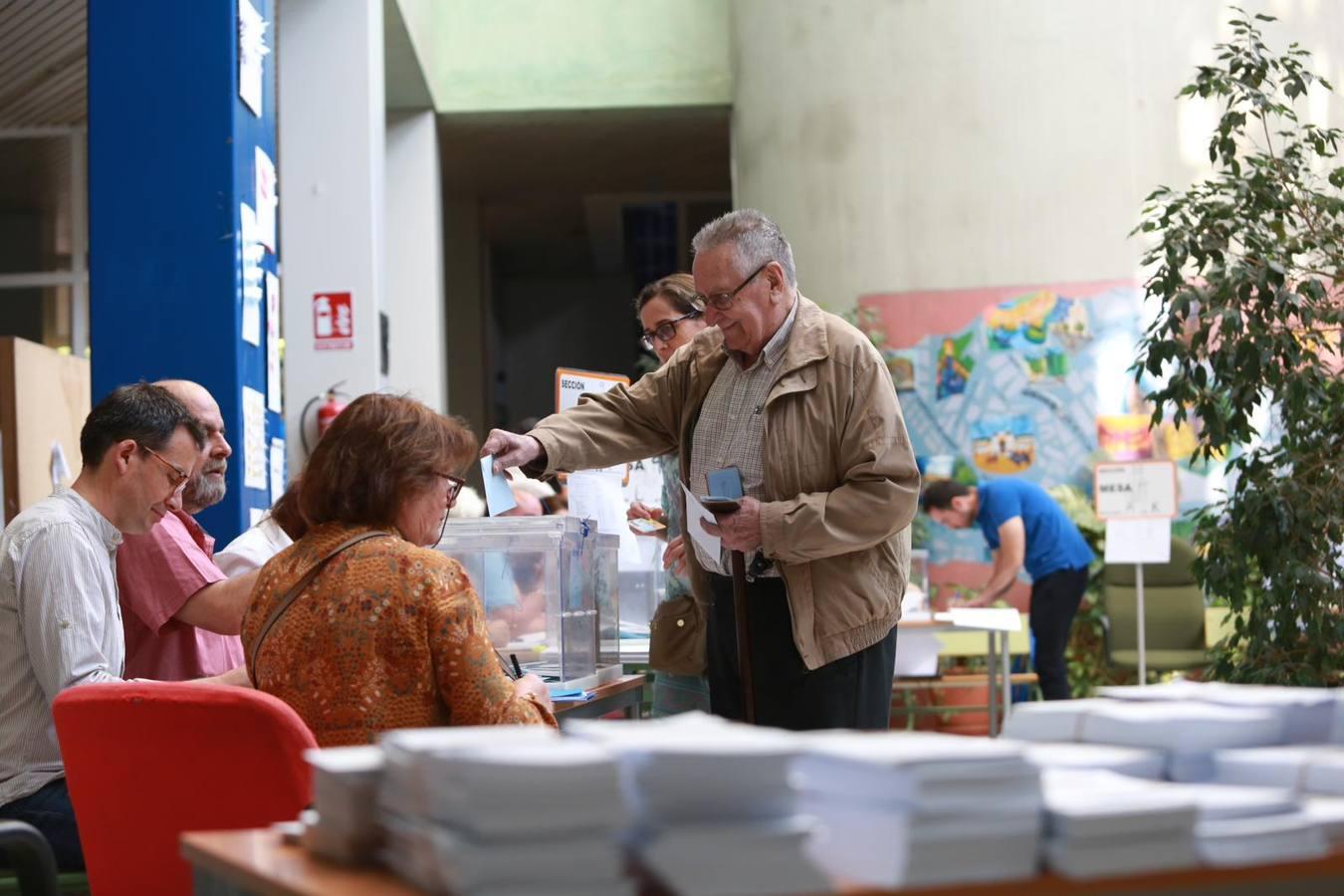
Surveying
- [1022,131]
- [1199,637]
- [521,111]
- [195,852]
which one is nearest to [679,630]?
[195,852]

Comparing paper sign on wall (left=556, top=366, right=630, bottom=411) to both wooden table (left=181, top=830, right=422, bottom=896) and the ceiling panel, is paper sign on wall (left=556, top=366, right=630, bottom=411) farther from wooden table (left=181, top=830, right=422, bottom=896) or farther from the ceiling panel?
the ceiling panel

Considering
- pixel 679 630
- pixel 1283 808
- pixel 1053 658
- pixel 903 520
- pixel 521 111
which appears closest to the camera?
pixel 1283 808

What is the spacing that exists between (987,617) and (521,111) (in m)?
5.76

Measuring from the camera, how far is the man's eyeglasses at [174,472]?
317 cm

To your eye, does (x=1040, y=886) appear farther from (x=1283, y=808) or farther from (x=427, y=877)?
(x=427, y=877)

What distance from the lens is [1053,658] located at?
8242 mm

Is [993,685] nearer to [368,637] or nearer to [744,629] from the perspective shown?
[744,629]

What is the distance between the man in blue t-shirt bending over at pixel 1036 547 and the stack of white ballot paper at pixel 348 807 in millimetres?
6962

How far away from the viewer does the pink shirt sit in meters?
3.35

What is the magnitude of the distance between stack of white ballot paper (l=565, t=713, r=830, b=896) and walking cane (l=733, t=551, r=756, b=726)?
6.54 feet

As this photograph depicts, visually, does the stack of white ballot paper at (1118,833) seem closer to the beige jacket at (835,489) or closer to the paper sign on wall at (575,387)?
the beige jacket at (835,489)

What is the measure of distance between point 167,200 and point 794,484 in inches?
100

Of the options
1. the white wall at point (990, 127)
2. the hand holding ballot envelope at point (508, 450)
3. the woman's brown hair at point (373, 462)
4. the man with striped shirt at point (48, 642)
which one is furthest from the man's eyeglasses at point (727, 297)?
the white wall at point (990, 127)

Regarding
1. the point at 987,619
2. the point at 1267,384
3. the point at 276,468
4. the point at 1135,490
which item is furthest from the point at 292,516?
the point at 1135,490
